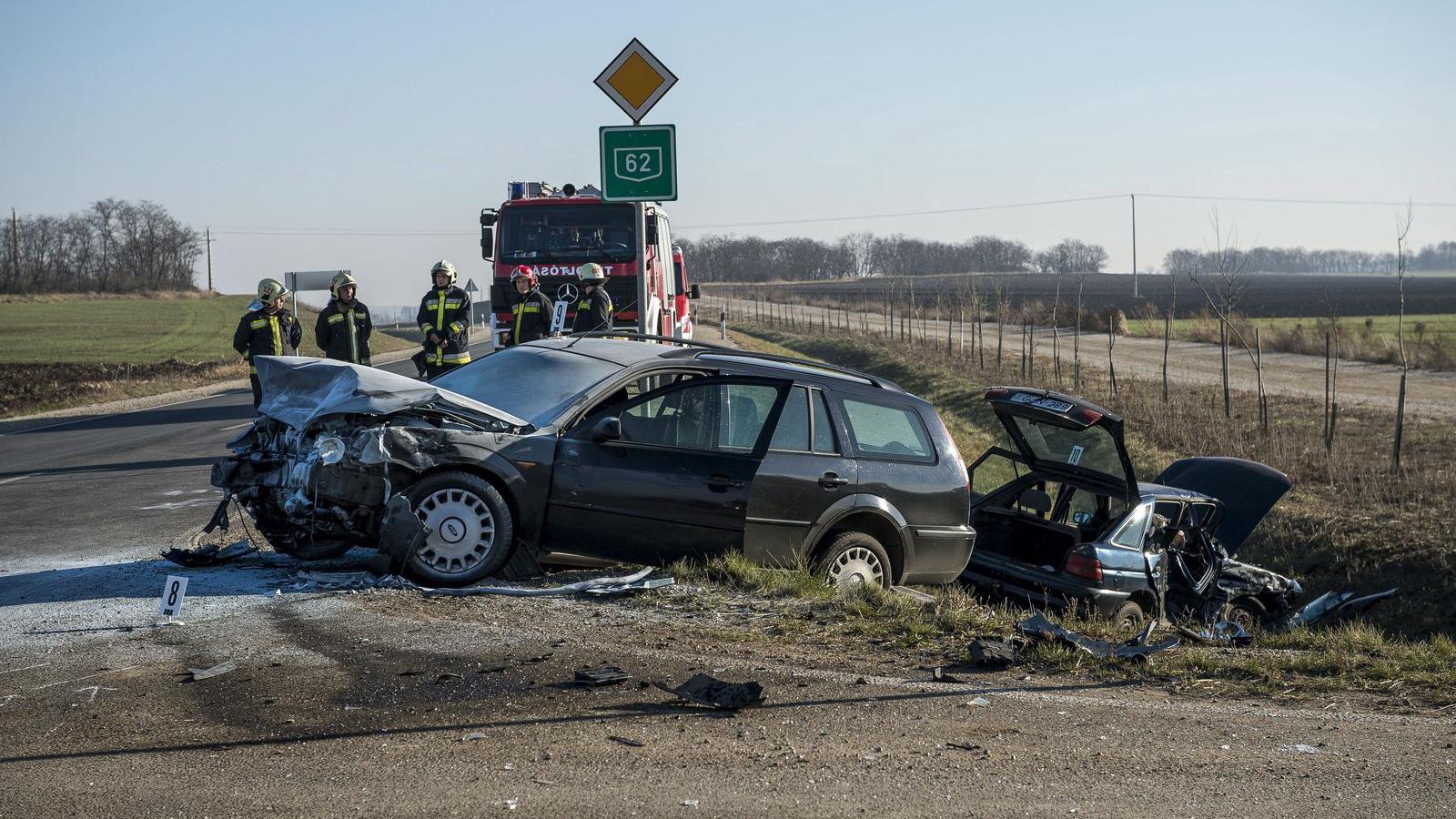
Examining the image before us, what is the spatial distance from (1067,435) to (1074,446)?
0.13 metres

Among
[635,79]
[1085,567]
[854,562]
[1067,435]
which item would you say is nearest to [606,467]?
[854,562]

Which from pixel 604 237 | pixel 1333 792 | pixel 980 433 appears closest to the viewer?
pixel 1333 792

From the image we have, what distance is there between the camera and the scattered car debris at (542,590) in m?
7.10

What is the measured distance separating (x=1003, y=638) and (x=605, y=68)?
5435mm

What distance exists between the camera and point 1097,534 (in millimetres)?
10312

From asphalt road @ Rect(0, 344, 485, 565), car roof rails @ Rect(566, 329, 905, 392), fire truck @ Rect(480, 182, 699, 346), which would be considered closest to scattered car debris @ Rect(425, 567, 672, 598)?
car roof rails @ Rect(566, 329, 905, 392)

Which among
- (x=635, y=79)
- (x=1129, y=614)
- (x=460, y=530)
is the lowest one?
(x=1129, y=614)

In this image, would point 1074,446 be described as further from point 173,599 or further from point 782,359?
point 173,599

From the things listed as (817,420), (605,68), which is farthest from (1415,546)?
(605,68)

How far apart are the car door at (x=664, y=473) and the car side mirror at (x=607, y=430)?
1cm

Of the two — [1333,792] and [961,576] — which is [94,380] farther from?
[1333,792]

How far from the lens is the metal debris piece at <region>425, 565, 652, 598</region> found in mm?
7090

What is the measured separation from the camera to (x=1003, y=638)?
21.7 ft

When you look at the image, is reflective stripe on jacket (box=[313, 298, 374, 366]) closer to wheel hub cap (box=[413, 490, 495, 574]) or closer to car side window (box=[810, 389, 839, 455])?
wheel hub cap (box=[413, 490, 495, 574])
